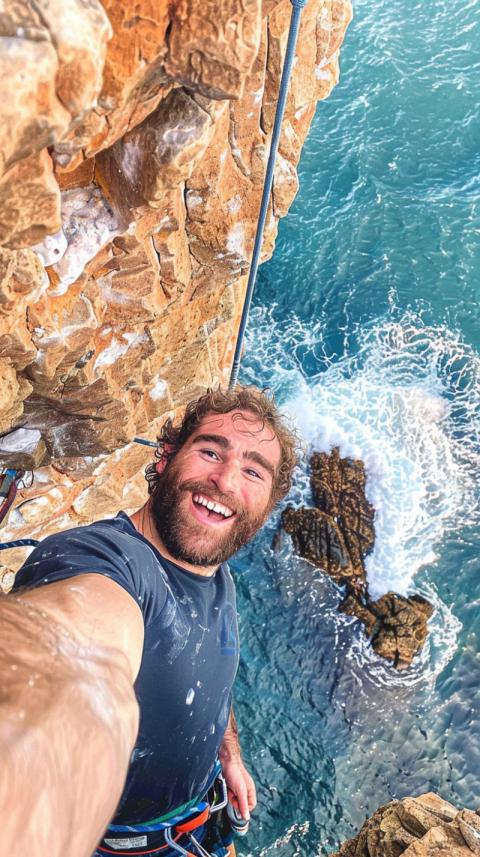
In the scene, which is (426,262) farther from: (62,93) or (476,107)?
(62,93)

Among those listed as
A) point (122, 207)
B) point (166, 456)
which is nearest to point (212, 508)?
point (166, 456)

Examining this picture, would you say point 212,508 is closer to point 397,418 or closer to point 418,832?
point 418,832

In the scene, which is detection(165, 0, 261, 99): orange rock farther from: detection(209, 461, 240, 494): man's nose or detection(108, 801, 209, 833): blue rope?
detection(108, 801, 209, 833): blue rope

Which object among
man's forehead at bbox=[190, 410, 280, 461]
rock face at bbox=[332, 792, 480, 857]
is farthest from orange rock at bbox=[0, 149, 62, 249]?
rock face at bbox=[332, 792, 480, 857]

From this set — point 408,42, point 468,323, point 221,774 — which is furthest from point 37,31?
point 408,42

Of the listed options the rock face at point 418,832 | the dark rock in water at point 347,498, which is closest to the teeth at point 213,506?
the rock face at point 418,832

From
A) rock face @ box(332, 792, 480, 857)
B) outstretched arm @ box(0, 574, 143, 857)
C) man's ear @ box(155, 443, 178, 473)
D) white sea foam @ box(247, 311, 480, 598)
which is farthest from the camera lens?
white sea foam @ box(247, 311, 480, 598)

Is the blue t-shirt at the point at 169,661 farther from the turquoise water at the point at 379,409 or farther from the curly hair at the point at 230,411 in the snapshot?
the turquoise water at the point at 379,409

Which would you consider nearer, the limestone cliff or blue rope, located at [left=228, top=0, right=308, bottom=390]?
the limestone cliff
